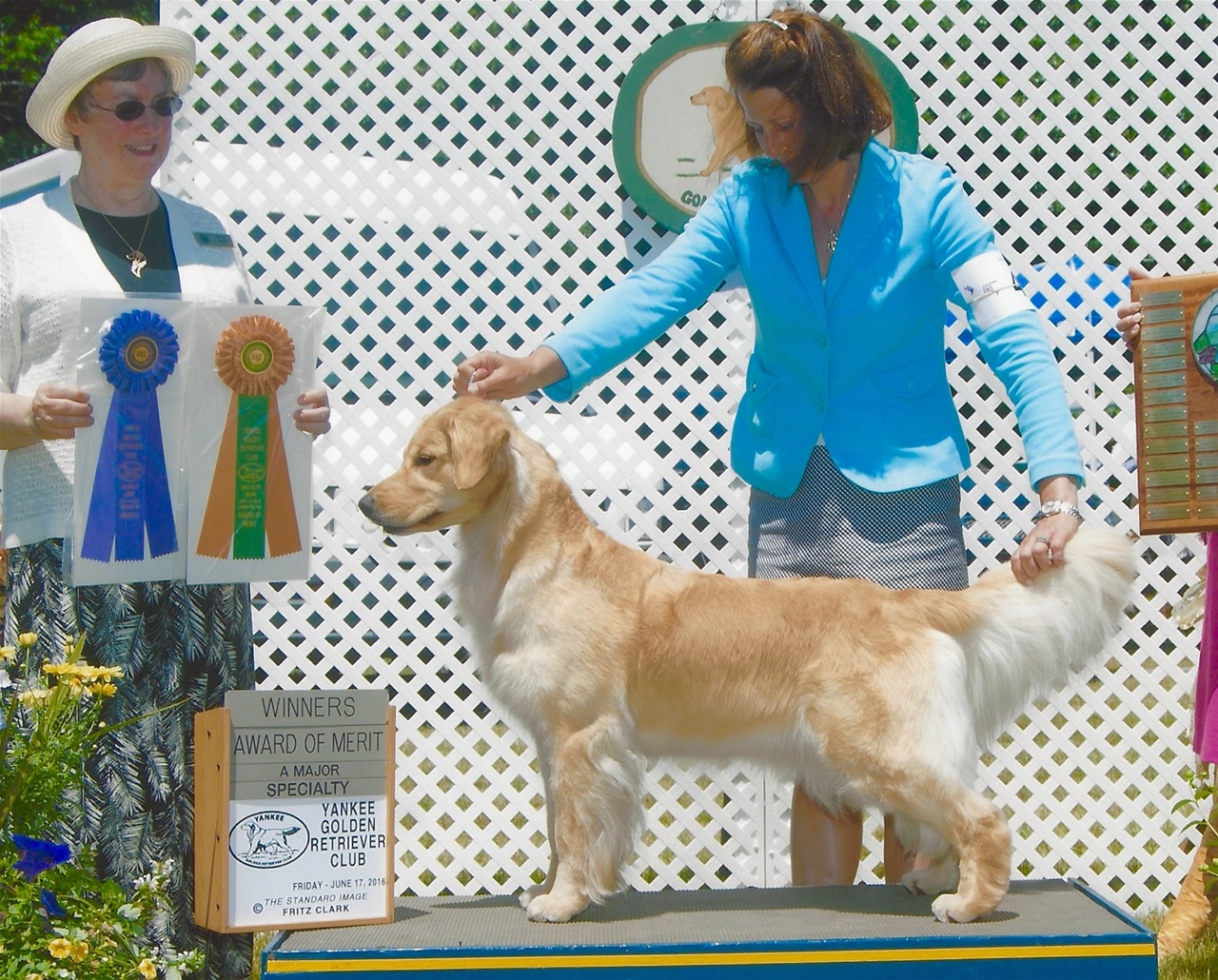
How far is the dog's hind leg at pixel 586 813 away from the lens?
2.54m

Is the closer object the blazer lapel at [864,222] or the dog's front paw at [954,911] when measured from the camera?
the dog's front paw at [954,911]

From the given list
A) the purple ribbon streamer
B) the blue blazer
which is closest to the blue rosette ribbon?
the purple ribbon streamer

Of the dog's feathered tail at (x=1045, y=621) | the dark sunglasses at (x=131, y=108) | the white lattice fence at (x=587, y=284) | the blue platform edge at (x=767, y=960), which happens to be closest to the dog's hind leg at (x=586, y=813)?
the blue platform edge at (x=767, y=960)

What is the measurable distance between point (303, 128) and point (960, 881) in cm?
338

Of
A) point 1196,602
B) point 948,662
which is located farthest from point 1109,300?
point 948,662

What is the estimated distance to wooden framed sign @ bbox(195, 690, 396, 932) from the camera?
2535 mm

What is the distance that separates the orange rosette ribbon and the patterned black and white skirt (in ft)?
3.55

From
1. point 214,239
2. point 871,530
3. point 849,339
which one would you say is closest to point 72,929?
point 214,239

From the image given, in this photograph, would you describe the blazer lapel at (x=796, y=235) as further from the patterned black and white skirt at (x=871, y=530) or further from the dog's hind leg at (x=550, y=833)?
the dog's hind leg at (x=550, y=833)

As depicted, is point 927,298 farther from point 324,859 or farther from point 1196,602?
point 1196,602

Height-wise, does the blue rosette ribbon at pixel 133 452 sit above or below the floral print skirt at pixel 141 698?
above

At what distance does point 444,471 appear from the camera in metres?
2.67

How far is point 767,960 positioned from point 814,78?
169cm

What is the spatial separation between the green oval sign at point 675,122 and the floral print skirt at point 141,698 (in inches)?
95.0
